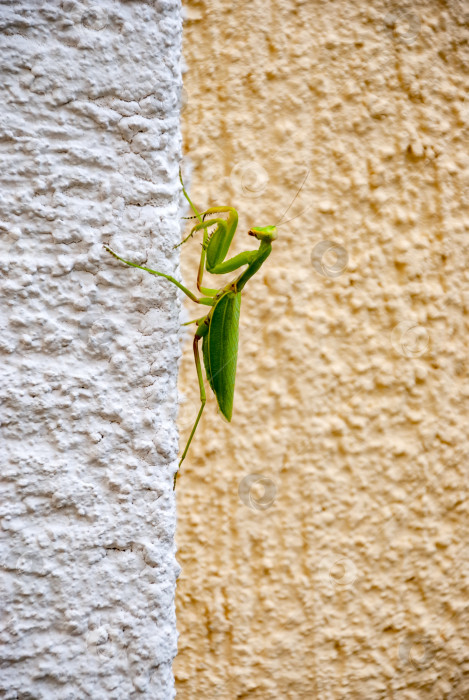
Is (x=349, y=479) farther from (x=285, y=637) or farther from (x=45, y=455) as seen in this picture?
(x=45, y=455)

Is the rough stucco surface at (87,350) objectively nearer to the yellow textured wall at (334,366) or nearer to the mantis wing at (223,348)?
the mantis wing at (223,348)

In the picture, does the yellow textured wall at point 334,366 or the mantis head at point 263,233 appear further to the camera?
the yellow textured wall at point 334,366

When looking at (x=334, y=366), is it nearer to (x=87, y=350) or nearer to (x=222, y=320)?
(x=222, y=320)

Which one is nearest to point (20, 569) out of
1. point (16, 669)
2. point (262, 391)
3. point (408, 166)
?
point (16, 669)

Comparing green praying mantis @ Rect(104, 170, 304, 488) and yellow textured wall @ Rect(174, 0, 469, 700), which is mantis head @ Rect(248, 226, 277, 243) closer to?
green praying mantis @ Rect(104, 170, 304, 488)

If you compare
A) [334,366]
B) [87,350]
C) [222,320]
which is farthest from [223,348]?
[334,366]

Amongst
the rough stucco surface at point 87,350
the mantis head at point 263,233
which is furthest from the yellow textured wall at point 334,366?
the rough stucco surface at point 87,350
